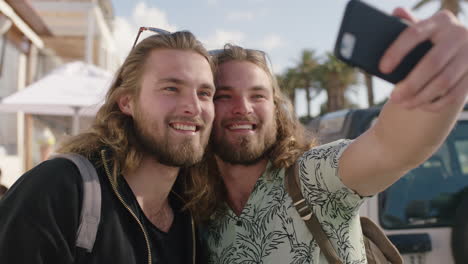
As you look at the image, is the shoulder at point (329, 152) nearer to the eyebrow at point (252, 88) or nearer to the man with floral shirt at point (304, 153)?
the man with floral shirt at point (304, 153)

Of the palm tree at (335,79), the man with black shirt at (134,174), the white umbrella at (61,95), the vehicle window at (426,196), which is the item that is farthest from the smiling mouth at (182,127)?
the palm tree at (335,79)

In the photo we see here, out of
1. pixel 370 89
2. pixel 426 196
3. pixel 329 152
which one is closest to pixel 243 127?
pixel 329 152

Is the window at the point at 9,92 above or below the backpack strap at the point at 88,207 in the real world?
below

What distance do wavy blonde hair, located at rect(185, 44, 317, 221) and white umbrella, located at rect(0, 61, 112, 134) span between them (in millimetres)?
3460

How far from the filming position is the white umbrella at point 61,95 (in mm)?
5539

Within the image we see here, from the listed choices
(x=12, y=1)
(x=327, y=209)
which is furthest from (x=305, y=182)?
(x=12, y=1)

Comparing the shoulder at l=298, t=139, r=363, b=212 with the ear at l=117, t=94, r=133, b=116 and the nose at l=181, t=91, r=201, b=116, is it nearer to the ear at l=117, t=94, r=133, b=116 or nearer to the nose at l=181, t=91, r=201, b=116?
the nose at l=181, t=91, r=201, b=116

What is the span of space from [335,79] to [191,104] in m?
28.5

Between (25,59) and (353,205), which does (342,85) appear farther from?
(353,205)

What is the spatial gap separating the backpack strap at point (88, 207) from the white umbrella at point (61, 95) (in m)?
3.95

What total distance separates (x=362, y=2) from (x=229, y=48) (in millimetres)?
1517

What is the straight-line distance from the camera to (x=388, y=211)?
9.20 feet

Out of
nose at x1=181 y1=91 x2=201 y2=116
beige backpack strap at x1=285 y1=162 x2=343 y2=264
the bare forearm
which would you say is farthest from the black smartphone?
nose at x1=181 y1=91 x2=201 y2=116

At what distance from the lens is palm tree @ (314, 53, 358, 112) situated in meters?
28.3
